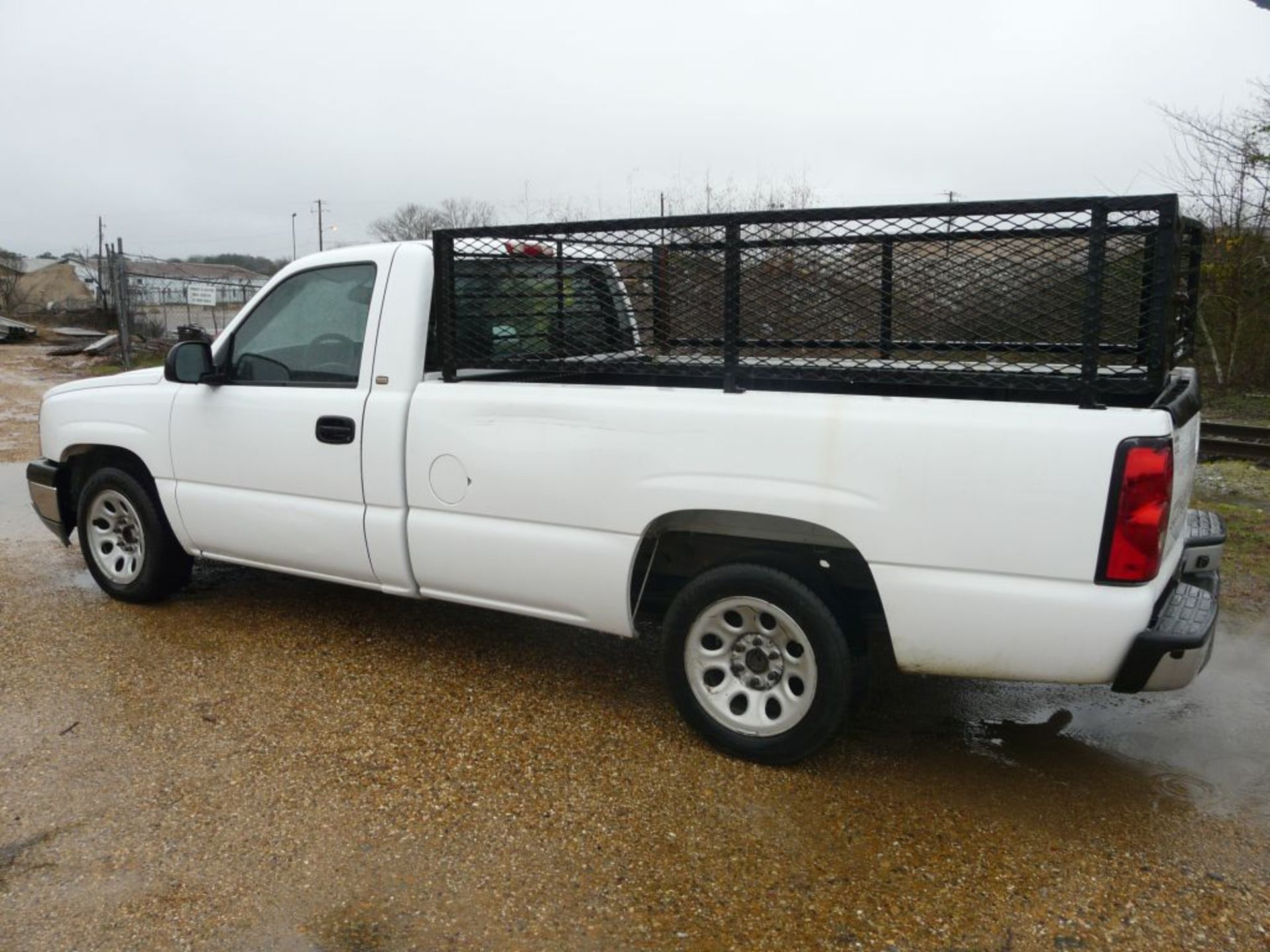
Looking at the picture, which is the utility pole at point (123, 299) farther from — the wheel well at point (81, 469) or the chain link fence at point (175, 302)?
the wheel well at point (81, 469)

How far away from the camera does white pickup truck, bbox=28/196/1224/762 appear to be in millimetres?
3061

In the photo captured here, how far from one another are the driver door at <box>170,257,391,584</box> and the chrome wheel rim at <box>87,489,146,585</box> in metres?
0.59

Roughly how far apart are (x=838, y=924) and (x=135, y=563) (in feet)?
13.9

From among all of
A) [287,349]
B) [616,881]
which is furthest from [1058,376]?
[287,349]

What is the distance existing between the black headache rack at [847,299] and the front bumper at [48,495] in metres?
2.84

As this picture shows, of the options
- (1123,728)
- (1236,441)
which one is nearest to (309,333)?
(1123,728)

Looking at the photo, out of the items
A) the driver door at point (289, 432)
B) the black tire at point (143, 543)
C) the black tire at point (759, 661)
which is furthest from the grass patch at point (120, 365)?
the black tire at point (759, 661)

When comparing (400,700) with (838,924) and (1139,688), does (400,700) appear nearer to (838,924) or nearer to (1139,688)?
(838,924)

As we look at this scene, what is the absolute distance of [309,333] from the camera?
15.3 feet

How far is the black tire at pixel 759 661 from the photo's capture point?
11.4 ft

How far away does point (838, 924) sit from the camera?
282cm

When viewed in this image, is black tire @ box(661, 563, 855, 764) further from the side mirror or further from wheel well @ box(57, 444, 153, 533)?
wheel well @ box(57, 444, 153, 533)

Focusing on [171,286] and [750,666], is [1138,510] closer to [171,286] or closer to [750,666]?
[750,666]

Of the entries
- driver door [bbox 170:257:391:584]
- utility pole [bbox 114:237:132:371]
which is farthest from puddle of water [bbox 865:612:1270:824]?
utility pole [bbox 114:237:132:371]
